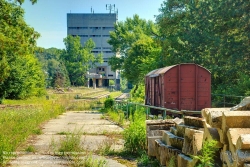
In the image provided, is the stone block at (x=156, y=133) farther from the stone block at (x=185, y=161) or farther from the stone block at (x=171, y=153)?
the stone block at (x=185, y=161)

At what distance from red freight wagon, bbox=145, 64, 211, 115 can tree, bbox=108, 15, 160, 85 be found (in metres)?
24.4

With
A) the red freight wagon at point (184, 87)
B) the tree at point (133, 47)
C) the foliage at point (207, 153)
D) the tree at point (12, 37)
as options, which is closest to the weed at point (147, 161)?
the foliage at point (207, 153)

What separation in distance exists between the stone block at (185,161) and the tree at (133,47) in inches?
1427

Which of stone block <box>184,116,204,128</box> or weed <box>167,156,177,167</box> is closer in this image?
weed <box>167,156,177,167</box>

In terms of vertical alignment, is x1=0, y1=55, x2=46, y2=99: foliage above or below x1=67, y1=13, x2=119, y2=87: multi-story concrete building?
below

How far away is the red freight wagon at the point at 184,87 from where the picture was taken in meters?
17.2

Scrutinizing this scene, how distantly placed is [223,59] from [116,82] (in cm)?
9306

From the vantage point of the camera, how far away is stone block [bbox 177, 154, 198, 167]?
5.41m

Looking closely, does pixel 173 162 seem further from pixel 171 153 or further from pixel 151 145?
pixel 151 145

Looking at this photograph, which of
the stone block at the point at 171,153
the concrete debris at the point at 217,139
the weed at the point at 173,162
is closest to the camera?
the concrete debris at the point at 217,139

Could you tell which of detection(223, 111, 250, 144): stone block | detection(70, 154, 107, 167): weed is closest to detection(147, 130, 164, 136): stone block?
detection(70, 154, 107, 167): weed

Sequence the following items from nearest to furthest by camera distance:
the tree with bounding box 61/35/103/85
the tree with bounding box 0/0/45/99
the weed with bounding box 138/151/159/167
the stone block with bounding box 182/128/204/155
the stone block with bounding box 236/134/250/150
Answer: the stone block with bounding box 236/134/250/150 < the stone block with bounding box 182/128/204/155 < the weed with bounding box 138/151/159/167 < the tree with bounding box 0/0/45/99 < the tree with bounding box 61/35/103/85

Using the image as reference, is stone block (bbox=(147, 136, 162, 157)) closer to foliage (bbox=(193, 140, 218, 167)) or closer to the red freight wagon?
foliage (bbox=(193, 140, 218, 167))

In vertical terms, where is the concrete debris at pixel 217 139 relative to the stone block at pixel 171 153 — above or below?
above
